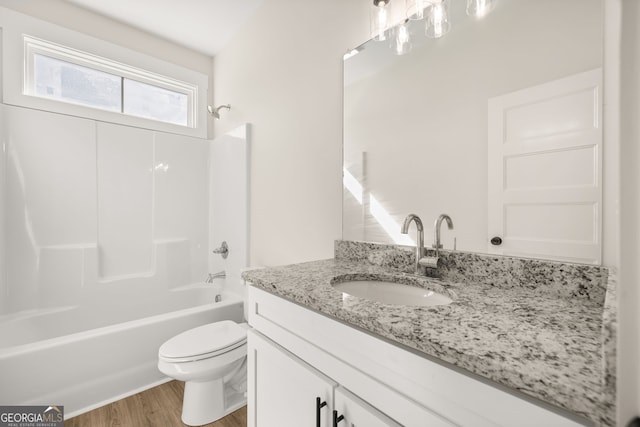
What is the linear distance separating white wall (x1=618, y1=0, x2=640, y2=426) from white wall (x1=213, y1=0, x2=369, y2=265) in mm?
1286

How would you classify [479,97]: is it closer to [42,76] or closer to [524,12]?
[524,12]

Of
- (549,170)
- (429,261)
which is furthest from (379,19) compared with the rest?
(429,261)

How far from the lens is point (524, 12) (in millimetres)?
928

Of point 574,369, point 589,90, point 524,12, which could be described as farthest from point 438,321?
point 524,12

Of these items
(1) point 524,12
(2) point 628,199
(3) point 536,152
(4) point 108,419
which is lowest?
(4) point 108,419

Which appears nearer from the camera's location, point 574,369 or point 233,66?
point 574,369

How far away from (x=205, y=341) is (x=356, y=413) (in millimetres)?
1149

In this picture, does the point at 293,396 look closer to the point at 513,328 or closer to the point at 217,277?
the point at 513,328

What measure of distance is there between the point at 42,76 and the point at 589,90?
3.20m

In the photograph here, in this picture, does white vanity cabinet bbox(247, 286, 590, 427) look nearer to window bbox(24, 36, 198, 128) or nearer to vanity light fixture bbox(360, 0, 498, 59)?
vanity light fixture bbox(360, 0, 498, 59)

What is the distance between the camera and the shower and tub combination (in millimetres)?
1639

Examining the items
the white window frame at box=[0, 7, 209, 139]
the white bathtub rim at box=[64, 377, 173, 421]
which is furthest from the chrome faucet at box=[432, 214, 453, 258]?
the white window frame at box=[0, 7, 209, 139]

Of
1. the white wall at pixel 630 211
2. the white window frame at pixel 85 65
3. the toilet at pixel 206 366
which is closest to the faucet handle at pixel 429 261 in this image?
the white wall at pixel 630 211

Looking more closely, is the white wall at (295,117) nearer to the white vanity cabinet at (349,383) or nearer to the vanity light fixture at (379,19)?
the vanity light fixture at (379,19)
